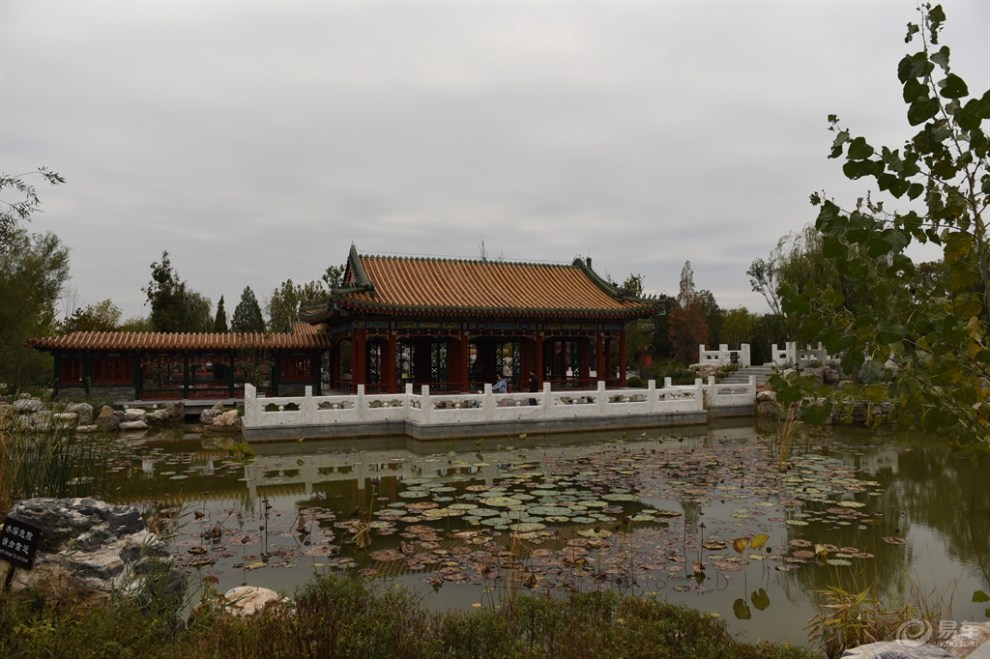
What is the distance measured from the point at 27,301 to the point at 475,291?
57.7 feet

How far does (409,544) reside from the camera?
6863 mm

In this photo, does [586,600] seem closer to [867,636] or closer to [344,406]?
[867,636]

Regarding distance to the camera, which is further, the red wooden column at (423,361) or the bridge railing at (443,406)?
the red wooden column at (423,361)

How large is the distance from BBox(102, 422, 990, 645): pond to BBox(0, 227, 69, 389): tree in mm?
8012

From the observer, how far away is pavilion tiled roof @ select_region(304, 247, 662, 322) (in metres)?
19.0

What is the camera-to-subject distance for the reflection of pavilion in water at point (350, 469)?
10516mm

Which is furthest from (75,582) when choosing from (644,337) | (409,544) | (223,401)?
(644,337)

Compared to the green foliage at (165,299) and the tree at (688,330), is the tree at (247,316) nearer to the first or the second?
the green foliage at (165,299)

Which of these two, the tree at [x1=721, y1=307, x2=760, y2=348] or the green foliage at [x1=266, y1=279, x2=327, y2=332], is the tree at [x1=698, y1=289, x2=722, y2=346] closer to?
the tree at [x1=721, y1=307, x2=760, y2=348]

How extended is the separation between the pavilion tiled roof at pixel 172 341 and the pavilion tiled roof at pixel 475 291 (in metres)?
1.04

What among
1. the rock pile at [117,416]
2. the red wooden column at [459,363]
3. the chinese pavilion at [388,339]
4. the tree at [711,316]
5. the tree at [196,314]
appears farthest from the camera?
the tree at [711,316]

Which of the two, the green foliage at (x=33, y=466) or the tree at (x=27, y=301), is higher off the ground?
the tree at (x=27, y=301)

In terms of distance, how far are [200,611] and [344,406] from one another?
11791 mm

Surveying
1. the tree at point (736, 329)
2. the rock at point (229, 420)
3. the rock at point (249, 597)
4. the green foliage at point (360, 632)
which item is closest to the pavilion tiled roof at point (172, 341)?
the rock at point (229, 420)
